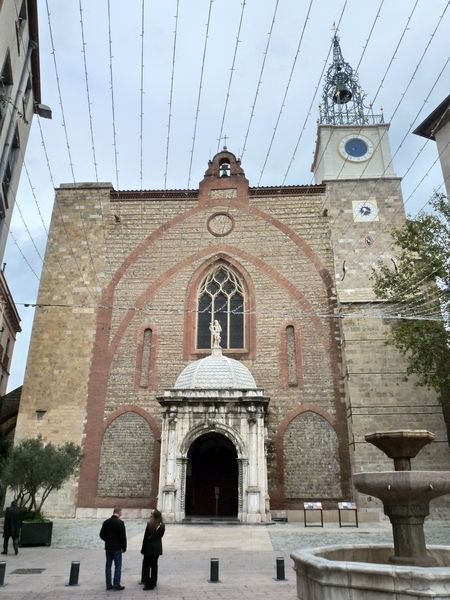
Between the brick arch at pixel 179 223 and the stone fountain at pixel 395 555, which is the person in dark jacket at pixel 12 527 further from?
the brick arch at pixel 179 223

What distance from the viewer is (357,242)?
24.8m

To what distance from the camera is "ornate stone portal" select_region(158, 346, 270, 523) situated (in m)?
18.2

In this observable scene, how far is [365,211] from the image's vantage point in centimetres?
2553

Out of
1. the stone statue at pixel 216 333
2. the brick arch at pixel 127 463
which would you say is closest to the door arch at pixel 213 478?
the brick arch at pixel 127 463

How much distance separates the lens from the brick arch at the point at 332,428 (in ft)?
66.9

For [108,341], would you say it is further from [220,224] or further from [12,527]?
[12,527]

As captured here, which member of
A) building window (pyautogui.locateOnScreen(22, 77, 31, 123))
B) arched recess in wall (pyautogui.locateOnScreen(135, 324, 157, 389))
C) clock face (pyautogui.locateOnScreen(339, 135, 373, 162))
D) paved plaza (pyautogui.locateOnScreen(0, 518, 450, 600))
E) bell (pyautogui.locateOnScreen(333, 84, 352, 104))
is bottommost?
paved plaza (pyautogui.locateOnScreen(0, 518, 450, 600))

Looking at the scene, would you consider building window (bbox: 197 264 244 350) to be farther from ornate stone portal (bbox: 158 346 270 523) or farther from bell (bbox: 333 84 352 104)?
bell (bbox: 333 84 352 104)

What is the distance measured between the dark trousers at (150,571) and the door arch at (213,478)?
40.1 ft

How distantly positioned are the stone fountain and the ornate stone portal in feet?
34.9

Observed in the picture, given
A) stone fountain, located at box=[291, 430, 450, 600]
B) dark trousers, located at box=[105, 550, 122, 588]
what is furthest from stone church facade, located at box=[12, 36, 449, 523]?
stone fountain, located at box=[291, 430, 450, 600]

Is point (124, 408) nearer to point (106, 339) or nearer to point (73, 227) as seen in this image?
point (106, 339)

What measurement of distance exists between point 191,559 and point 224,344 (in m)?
Answer: 13.7

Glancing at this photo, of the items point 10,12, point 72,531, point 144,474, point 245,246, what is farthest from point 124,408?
point 10,12
